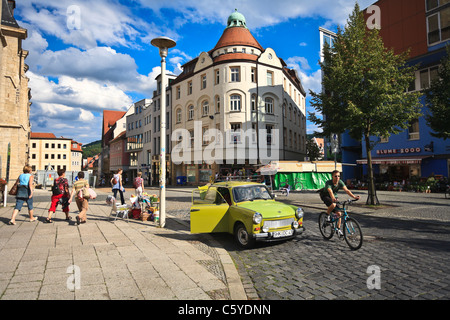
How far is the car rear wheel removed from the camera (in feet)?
20.3

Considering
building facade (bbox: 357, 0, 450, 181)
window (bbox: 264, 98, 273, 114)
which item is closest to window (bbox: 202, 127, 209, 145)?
window (bbox: 264, 98, 273, 114)

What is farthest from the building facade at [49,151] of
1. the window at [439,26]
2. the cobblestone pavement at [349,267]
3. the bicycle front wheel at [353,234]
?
the bicycle front wheel at [353,234]

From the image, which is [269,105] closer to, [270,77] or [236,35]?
[270,77]

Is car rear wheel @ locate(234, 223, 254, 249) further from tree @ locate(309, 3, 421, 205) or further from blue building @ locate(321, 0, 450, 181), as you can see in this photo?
blue building @ locate(321, 0, 450, 181)

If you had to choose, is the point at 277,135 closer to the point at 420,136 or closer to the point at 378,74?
the point at 420,136

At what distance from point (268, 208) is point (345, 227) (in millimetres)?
1833

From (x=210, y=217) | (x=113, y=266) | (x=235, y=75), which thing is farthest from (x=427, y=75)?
(x=113, y=266)

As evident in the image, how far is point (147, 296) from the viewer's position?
3582 millimetres

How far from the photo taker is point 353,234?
6.15 m

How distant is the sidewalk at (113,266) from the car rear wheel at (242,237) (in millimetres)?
541

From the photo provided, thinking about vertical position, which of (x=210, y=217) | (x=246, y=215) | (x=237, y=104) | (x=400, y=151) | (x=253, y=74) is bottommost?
(x=210, y=217)

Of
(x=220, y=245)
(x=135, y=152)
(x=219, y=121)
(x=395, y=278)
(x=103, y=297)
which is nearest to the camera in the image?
(x=103, y=297)

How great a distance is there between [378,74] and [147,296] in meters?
14.2
